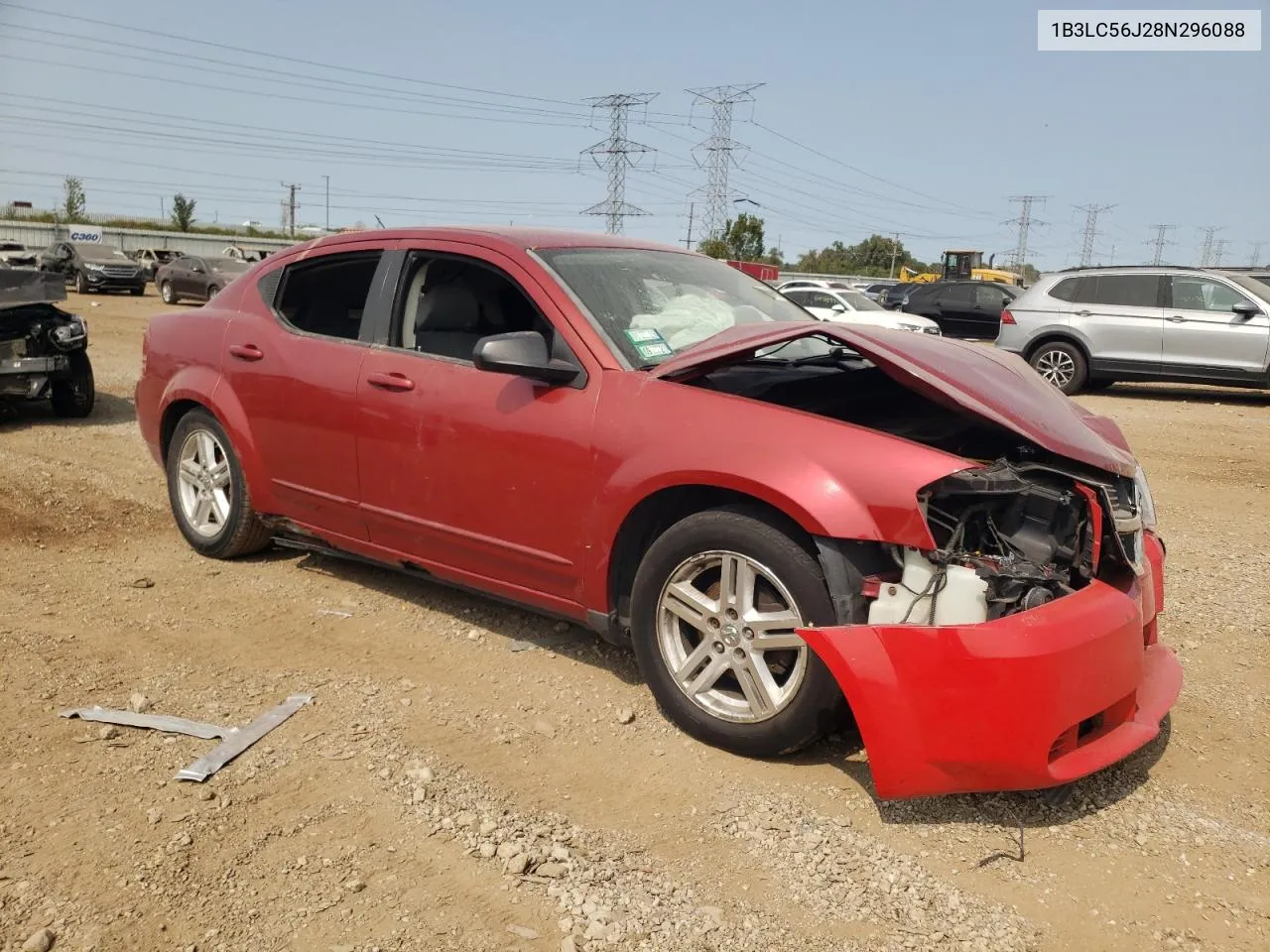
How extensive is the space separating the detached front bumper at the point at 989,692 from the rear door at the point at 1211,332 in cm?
1148

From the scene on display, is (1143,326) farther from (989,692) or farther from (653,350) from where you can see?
(989,692)

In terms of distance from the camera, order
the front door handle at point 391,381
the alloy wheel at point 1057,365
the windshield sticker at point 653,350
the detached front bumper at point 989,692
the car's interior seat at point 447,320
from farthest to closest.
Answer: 1. the alloy wheel at point 1057,365
2. the car's interior seat at point 447,320
3. the front door handle at point 391,381
4. the windshield sticker at point 653,350
5. the detached front bumper at point 989,692

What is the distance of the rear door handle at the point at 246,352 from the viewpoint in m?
4.79

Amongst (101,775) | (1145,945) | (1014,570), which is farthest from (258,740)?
(1145,945)

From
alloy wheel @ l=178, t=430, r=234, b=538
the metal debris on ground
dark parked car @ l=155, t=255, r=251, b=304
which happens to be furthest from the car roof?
dark parked car @ l=155, t=255, r=251, b=304

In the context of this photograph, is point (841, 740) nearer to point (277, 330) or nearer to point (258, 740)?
point (258, 740)

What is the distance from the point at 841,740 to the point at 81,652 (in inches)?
116

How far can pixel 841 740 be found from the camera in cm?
346

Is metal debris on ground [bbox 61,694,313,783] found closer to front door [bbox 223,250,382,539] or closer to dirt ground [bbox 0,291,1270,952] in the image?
dirt ground [bbox 0,291,1270,952]

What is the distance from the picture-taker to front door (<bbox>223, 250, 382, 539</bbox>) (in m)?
4.39

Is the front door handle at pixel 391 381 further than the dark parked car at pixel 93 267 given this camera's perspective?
No

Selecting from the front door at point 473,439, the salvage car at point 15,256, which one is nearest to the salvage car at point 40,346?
the front door at point 473,439

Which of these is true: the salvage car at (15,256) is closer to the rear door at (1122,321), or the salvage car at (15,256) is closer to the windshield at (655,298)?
the rear door at (1122,321)

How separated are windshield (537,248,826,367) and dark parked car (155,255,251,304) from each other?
25685 mm
